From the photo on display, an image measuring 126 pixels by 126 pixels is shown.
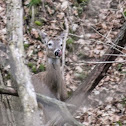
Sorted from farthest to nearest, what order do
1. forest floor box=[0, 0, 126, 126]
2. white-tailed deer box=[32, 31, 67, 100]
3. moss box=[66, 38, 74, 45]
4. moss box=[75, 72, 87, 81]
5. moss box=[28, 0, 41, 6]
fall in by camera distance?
moss box=[28, 0, 41, 6]
moss box=[66, 38, 74, 45]
moss box=[75, 72, 87, 81]
forest floor box=[0, 0, 126, 126]
white-tailed deer box=[32, 31, 67, 100]

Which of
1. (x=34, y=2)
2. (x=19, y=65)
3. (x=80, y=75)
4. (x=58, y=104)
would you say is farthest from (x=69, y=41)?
(x=19, y=65)

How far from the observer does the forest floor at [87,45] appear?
6565 millimetres

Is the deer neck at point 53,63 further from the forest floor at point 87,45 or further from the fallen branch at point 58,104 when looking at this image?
the fallen branch at point 58,104

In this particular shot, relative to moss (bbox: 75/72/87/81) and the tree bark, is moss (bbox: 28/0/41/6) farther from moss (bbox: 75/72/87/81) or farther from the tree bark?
the tree bark

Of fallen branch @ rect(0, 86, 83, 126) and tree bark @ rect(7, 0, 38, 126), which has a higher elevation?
tree bark @ rect(7, 0, 38, 126)

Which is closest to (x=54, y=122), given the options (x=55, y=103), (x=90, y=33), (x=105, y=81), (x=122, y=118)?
(x=55, y=103)

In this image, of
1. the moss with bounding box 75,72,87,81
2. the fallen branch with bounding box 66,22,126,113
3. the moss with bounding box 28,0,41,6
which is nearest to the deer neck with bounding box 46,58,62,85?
the fallen branch with bounding box 66,22,126,113

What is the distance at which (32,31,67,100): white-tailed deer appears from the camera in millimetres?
5449

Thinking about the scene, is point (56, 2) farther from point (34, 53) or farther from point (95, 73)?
point (95, 73)

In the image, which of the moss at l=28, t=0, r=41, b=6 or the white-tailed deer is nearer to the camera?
→ the white-tailed deer

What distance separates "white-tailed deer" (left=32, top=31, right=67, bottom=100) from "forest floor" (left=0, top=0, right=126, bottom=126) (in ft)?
2.37

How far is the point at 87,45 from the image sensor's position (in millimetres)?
8227

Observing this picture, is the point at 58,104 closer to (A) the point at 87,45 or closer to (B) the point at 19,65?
(B) the point at 19,65

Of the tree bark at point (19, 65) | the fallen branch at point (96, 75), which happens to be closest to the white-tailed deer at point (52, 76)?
the fallen branch at point (96, 75)
